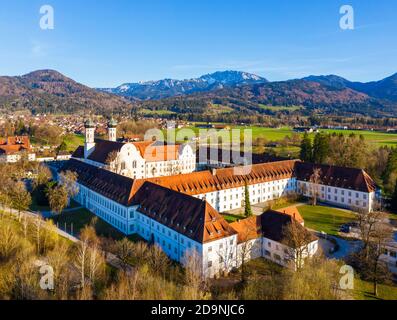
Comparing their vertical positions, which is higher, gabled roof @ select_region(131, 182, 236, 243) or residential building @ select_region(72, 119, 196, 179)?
residential building @ select_region(72, 119, 196, 179)

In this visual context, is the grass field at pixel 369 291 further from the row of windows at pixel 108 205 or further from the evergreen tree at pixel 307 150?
the evergreen tree at pixel 307 150

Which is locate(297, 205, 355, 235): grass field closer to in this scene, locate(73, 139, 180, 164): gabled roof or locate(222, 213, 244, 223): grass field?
locate(222, 213, 244, 223): grass field

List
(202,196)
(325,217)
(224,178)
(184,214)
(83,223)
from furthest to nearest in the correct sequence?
(224,178)
(202,196)
(325,217)
(83,223)
(184,214)

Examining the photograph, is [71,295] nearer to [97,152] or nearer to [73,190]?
[73,190]

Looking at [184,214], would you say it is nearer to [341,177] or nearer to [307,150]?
[341,177]

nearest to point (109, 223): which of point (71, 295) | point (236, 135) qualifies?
point (71, 295)

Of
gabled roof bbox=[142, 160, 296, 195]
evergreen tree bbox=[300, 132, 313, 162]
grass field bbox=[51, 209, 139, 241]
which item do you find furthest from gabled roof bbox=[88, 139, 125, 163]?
evergreen tree bbox=[300, 132, 313, 162]

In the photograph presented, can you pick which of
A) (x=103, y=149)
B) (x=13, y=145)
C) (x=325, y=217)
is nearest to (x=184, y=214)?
(x=325, y=217)
